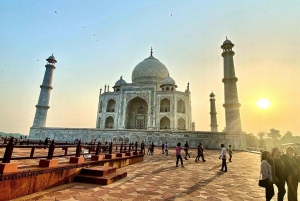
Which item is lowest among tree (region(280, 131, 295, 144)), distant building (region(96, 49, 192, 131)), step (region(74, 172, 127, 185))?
step (region(74, 172, 127, 185))

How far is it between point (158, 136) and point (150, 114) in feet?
18.5

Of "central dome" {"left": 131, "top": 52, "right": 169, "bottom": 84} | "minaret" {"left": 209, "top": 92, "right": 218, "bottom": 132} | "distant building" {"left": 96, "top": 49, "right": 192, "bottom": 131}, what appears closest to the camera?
"distant building" {"left": 96, "top": 49, "right": 192, "bottom": 131}

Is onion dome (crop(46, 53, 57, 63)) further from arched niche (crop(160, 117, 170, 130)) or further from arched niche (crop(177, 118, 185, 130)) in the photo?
arched niche (crop(177, 118, 185, 130))

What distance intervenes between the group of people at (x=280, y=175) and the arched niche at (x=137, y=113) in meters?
25.5

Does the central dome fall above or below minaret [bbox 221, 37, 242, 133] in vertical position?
above

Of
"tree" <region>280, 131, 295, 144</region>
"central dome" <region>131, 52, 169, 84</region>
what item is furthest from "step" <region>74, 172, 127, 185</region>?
"tree" <region>280, 131, 295, 144</region>

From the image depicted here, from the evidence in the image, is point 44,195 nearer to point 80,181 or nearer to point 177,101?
point 80,181

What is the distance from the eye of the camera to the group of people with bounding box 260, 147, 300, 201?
127 inches

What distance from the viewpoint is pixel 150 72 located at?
3291 centimetres

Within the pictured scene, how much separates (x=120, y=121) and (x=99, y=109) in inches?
200

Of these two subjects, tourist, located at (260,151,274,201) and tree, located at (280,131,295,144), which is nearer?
tourist, located at (260,151,274,201)

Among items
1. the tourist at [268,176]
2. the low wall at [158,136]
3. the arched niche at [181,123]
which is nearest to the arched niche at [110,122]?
the low wall at [158,136]

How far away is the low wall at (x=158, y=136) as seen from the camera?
20272 millimetres

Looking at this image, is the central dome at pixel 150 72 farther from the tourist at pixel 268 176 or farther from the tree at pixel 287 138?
the tree at pixel 287 138
